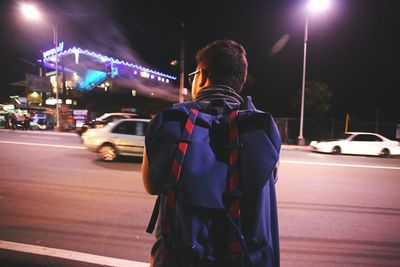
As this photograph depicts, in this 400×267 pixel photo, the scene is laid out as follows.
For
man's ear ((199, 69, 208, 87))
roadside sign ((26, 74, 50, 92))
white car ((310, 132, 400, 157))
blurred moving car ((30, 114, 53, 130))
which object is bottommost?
white car ((310, 132, 400, 157))

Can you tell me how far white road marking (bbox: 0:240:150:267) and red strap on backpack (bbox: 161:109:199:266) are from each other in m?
Answer: 2.53

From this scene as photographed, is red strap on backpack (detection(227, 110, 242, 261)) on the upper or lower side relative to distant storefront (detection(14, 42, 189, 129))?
lower

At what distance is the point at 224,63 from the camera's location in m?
1.25

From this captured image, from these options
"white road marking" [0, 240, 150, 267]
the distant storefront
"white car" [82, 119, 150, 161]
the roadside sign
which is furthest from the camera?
the distant storefront

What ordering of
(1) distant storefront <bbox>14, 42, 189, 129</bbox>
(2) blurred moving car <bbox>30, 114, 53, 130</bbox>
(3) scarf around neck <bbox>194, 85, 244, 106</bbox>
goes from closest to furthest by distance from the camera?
(3) scarf around neck <bbox>194, 85, 244, 106</bbox>, (2) blurred moving car <bbox>30, 114, 53, 130</bbox>, (1) distant storefront <bbox>14, 42, 189, 129</bbox>

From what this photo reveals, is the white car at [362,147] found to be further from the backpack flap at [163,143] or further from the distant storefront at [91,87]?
the distant storefront at [91,87]

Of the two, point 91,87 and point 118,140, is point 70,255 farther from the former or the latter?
point 91,87

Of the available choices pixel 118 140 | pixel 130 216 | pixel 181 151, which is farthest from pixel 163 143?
pixel 118 140

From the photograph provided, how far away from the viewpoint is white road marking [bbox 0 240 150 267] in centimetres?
330

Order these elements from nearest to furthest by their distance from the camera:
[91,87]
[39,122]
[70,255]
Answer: [70,255] < [39,122] < [91,87]

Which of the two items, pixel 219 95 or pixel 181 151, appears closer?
pixel 181 151

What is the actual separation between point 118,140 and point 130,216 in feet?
19.4

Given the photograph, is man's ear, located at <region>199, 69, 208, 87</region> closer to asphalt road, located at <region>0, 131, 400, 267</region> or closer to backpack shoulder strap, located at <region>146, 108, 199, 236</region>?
backpack shoulder strap, located at <region>146, 108, 199, 236</region>

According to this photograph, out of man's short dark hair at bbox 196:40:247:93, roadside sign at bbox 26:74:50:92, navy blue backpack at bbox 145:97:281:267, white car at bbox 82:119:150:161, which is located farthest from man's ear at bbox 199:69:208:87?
roadside sign at bbox 26:74:50:92
